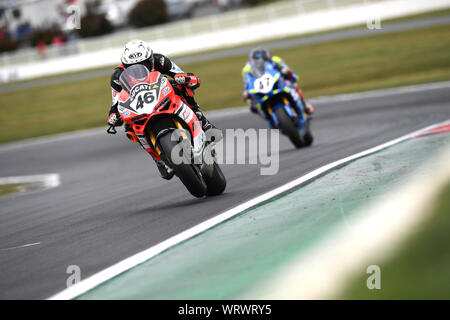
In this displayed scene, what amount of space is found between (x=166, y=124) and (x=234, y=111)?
1364 cm

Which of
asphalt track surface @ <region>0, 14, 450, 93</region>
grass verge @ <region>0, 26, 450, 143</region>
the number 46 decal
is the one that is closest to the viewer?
the number 46 decal

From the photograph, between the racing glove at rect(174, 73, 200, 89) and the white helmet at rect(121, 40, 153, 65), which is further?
the racing glove at rect(174, 73, 200, 89)

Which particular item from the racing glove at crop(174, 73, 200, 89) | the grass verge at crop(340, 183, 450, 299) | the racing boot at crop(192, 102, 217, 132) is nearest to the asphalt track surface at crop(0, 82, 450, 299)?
the racing boot at crop(192, 102, 217, 132)

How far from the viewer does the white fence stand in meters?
37.0

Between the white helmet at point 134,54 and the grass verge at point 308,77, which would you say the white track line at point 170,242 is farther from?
the grass verge at point 308,77

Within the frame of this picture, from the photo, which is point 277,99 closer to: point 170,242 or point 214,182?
point 214,182

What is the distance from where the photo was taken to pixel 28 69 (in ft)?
149

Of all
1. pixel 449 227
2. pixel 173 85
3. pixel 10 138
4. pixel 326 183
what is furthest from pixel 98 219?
pixel 10 138

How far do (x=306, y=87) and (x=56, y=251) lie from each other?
1781 centimetres

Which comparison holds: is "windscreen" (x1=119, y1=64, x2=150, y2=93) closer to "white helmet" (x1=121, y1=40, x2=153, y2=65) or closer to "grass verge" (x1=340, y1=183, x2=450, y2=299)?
"white helmet" (x1=121, y1=40, x2=153, y2=65)

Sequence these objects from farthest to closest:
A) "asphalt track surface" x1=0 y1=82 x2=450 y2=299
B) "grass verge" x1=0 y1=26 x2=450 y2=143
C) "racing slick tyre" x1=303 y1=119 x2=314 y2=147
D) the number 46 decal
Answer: "grass verge" x1=0 y1=26 x2=450 y2=143 < "racing slick tyre" x1=303 y1=119 x2=314 y2=147 < the number 46 decal < "asphalt track surface" x1=0 y1=82 x2=450 y2=299

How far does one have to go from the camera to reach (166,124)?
7707mm

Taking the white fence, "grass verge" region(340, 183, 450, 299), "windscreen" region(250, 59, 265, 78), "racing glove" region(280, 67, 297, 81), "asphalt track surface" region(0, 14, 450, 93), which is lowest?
"grass verge" region(340, 183, 450, 299)

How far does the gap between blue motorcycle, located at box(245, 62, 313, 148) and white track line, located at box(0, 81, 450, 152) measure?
6424mm
